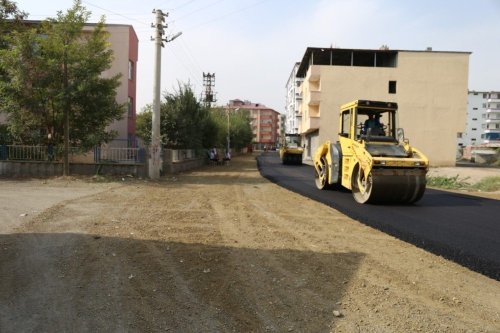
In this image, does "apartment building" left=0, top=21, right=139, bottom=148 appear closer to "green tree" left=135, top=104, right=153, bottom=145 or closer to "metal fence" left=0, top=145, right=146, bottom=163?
"green tree" left=135, top=104, right=153, bottom=145

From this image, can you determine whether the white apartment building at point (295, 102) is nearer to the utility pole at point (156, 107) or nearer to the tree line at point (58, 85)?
the utility pole at point (156, 107)

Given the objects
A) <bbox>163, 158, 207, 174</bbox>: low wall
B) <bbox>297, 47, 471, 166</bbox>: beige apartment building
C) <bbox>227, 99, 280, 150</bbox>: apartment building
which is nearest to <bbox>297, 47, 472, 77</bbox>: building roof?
<bbox>297, 47, 471, 166</bbox>: beige apartment building

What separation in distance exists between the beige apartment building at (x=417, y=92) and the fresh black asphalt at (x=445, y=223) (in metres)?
28.6

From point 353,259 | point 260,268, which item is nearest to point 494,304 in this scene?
point 353,259

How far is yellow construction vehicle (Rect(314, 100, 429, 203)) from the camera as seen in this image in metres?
10.1

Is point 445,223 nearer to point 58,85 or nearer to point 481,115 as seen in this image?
point 58,85

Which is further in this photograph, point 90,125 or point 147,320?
point 90,125

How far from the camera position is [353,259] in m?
5.97

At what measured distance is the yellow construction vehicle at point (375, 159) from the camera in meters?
10.1

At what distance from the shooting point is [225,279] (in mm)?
5082

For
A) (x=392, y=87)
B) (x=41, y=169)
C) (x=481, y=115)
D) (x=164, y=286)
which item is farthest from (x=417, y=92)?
(x=481, y=115)

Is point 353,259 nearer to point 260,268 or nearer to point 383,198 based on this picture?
point 260,268

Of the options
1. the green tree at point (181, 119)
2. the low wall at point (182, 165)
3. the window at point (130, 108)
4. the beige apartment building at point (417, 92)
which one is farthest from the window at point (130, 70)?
the beige apartment building at point (417, 92)

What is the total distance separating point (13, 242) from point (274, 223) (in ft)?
14.8
